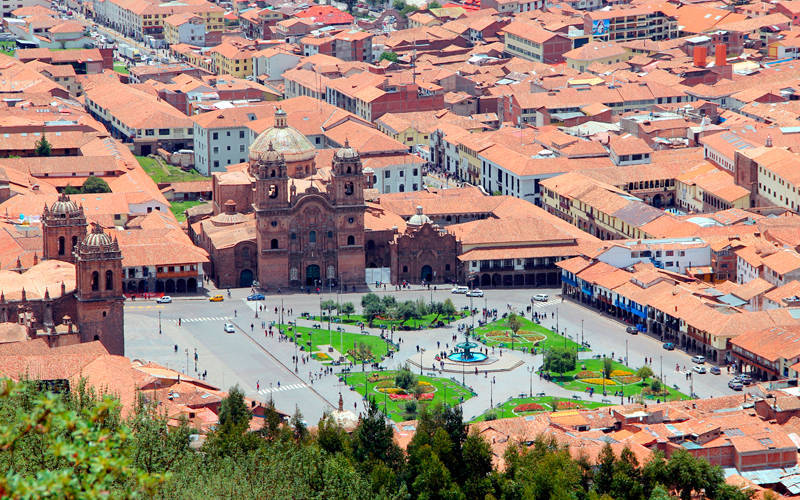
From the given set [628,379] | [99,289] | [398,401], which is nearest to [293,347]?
[398,401]

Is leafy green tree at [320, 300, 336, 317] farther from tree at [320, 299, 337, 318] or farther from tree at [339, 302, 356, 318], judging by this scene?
tree at [339, 302, 356, 318]

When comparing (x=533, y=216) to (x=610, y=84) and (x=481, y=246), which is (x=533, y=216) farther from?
(x=610, y=84)

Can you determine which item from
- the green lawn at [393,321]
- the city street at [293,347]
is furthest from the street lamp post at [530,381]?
the green lawn at [393,321]

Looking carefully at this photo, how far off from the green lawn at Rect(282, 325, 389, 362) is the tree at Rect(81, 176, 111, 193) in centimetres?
3639

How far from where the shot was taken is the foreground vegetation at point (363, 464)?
65375mm

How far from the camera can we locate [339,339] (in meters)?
119

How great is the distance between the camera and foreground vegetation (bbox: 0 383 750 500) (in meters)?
65.4

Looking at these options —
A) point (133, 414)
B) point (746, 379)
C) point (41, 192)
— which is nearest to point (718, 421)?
point (746, 379)

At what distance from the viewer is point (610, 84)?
192 metres

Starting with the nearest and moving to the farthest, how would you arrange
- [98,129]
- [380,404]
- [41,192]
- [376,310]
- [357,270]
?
[380,404] → [376,310] → [357,270] → [41,192] → [98,129]

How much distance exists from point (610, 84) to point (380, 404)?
9568 cm

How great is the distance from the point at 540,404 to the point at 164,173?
75.8m

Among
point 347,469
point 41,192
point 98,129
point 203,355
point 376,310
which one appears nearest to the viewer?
point 347,469

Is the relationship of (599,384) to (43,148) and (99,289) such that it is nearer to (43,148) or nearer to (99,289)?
(99,289)
